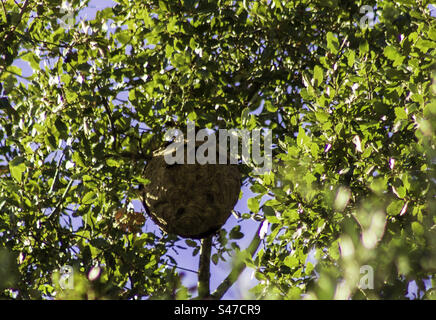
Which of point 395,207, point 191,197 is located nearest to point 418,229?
point 395,207

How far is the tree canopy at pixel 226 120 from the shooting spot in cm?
254

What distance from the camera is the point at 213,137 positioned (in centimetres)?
326

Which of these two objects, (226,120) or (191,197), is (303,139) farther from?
(226,120)

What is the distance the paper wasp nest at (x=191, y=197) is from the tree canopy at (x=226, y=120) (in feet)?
0.64

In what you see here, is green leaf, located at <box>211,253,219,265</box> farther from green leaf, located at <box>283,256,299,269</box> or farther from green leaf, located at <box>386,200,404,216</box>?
green leaf, located at <box>386,200,404,216</box>

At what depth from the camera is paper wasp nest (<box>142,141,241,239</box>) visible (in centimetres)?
298

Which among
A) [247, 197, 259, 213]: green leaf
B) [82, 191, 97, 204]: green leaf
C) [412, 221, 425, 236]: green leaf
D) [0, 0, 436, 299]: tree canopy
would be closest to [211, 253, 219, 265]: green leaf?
[0, 0, 436, 299]: tree canopy

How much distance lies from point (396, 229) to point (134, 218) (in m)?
1.91

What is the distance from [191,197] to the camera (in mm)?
2998

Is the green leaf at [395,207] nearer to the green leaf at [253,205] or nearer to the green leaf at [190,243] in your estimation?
the green leaf at [253,205]

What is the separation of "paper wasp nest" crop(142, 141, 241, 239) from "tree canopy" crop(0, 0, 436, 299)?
19cm

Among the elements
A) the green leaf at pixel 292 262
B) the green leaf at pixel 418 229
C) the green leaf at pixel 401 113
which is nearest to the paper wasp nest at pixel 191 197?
the green leaf at pixel 292 262

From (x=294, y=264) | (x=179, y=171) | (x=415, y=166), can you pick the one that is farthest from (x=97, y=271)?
(x=415, y=166)
